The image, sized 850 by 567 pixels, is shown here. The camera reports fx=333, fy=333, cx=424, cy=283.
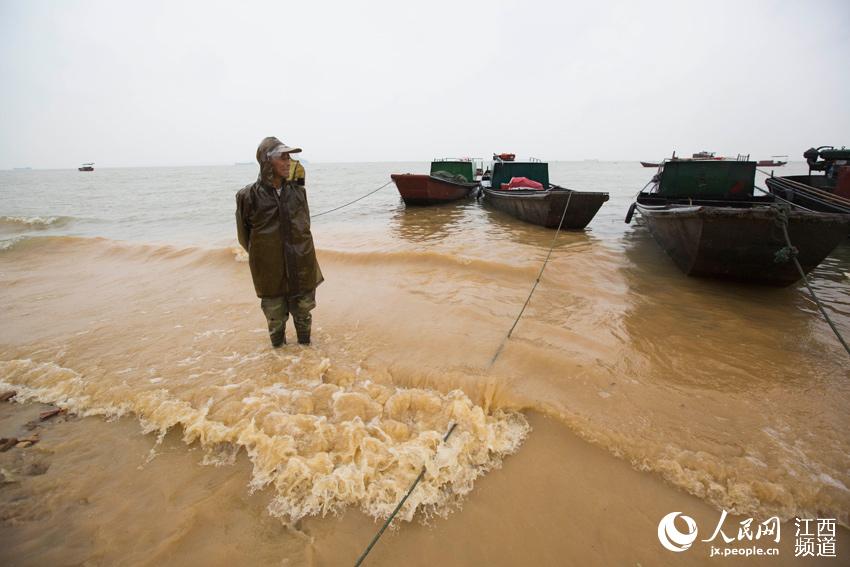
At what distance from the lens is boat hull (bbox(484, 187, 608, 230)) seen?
9.32 m

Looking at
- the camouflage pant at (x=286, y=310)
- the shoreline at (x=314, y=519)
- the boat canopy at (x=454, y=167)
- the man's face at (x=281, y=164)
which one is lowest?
the shoreline at (x=314, y=519)

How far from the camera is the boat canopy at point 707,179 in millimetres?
8711

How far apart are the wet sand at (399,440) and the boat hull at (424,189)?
1060 cm

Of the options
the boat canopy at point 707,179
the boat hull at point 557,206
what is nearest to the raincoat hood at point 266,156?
the boat hull at point 557,206

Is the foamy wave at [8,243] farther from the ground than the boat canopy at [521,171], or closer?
closer

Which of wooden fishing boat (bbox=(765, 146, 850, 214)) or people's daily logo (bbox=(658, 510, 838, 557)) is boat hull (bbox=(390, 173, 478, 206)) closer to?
wooden fishing boat (bbox=(765, 146, 850, 214))

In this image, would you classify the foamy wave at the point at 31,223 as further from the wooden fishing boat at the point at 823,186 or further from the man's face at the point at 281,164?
the wooden fishing boat at the point at 823,186

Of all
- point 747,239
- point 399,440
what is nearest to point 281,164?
point 399,440

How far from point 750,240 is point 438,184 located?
11301 millimetres

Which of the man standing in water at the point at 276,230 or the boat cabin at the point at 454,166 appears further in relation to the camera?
the boat cabin at the point at 454,166

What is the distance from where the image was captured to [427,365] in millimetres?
3266

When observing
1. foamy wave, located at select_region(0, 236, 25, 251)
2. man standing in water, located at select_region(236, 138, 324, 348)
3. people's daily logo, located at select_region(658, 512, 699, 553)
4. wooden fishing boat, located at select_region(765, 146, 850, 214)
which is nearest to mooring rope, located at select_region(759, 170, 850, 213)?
wooden fishing boat, located at select_region(765, 146, 850, 214)

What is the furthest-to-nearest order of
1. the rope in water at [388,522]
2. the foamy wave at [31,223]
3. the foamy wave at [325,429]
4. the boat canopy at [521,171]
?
1. the boat canopy at [521,171]
2. the foamy wave at [31,223]
3. the foamy wave at [325,429]
4. the rope in water at [388,522]

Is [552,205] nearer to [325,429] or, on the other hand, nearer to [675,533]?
[675,533]
